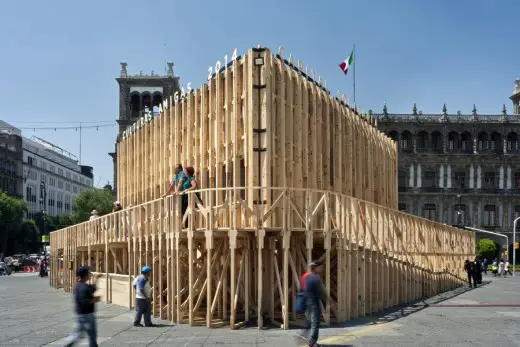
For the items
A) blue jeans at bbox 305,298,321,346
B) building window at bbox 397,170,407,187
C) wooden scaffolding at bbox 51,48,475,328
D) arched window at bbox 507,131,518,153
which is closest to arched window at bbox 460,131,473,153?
arched window at bbox 507,131,518,153

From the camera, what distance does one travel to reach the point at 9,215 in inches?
3558

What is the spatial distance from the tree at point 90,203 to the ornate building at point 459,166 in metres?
37.6

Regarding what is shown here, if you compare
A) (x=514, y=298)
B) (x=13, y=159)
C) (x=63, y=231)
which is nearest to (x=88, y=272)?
(x=514, y=298)

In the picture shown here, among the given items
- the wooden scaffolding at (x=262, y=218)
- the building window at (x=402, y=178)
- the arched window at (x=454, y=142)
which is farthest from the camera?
the arched window at (x=454, y=142)

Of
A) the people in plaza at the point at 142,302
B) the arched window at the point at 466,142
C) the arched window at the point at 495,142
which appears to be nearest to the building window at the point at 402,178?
the arched window at the point at 466,142

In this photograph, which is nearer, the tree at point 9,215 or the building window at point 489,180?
the building window at point 489,180

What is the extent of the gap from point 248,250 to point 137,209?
5047 millimetres

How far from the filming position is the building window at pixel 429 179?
270 feet

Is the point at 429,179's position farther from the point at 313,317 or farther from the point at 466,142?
the point at 313,317

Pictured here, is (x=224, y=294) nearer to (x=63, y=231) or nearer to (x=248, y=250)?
(x=248, y=250)

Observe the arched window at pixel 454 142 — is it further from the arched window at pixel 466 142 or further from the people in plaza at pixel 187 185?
the people in plaza at pixel 187 185

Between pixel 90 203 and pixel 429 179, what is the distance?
43.9m

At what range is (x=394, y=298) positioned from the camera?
23.0 meters

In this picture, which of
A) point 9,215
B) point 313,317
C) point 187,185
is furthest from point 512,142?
point 313,317
